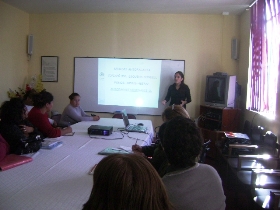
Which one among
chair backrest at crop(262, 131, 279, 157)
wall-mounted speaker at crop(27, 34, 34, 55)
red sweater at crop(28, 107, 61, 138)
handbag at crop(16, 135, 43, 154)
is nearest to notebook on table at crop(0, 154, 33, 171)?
handbag at crop(16, 135, 43, 154)

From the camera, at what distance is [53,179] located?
66.4 inches

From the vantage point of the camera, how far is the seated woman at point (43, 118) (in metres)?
2.89

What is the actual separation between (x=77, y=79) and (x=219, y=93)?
117 inches

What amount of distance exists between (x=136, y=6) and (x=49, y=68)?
7.67 feet

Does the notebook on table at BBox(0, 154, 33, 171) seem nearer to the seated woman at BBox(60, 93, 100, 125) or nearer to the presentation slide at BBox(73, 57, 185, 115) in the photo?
the seated woman at BBox(60, 93, 100, 125)

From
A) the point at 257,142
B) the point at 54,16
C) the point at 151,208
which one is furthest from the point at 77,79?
the point at 151,208

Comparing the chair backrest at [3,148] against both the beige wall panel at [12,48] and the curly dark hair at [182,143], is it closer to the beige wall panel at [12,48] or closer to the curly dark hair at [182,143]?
the curly dark hair at [182,143]

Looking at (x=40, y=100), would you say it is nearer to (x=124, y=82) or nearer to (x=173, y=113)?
(x=173, y=113)

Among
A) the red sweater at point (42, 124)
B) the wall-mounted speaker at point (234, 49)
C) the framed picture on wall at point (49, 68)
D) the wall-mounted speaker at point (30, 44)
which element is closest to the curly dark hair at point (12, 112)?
the red sweater at point (42, 124)

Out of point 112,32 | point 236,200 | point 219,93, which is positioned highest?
point 112,32

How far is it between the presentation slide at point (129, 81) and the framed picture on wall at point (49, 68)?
3.25 feet

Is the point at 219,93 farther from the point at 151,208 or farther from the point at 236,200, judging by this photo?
the point at 151,208

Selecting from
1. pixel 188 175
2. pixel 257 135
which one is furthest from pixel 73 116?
pixel 188 175

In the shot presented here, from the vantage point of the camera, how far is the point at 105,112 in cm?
587
